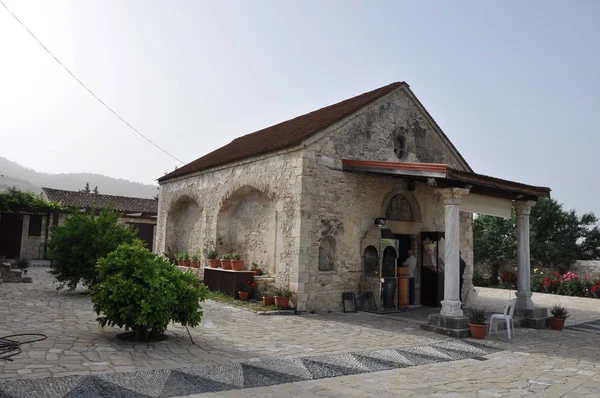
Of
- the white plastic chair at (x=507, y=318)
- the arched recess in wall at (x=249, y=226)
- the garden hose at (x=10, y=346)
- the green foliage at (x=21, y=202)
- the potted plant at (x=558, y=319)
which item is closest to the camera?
the garden hose at (x=10, y=346)

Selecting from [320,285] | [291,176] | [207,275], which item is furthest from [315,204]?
[207,275]

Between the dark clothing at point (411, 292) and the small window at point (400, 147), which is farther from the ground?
the small window at point (400, 147)

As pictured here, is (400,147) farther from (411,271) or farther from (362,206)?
(411,271)

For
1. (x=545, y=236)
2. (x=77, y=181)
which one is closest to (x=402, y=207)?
(x=545, y=236)

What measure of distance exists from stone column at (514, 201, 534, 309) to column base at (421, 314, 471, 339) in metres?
3.02

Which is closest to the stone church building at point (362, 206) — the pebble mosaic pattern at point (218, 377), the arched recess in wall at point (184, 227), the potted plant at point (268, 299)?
the potted plant at point (268, 299)

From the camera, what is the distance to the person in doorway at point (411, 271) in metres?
12.3

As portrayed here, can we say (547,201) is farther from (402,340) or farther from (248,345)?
(248,345)

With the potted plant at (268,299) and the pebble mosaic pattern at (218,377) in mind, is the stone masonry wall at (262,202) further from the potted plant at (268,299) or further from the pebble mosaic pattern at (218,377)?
the pebble mosaic pattern at (218,377)

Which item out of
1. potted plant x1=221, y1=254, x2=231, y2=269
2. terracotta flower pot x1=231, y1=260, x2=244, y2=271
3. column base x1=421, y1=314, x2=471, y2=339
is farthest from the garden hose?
column base x1=421, y1=314, x2=471, y2=339

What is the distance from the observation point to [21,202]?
67.4 ft

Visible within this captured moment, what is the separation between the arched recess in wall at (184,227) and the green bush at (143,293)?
8930mm

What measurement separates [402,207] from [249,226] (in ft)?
14.7

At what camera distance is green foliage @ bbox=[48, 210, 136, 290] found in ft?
36.6
